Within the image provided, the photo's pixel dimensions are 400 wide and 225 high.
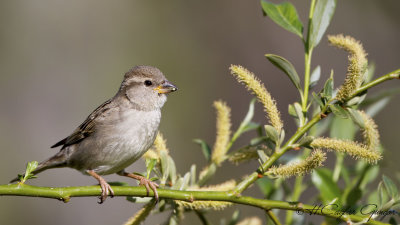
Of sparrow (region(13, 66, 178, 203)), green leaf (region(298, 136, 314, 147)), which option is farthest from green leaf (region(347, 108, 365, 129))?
sparrow (region(13, 66, 178, 203))

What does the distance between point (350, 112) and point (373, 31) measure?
603 cm

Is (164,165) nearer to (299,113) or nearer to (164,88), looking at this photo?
(299,113)

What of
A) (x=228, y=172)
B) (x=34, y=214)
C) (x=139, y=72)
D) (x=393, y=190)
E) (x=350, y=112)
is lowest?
(x=228, y=172)

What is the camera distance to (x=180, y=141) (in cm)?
806

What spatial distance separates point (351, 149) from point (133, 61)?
22.0ft

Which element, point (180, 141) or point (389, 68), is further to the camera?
point (180, 141)

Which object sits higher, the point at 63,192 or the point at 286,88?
the point at 63,192

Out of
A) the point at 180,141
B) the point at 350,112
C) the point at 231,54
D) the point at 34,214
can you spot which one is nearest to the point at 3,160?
the point at 34,214

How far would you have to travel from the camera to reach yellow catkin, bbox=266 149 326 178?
1.86 metres

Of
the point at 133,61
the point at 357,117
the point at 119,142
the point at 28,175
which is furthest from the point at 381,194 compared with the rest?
the point at 133,61

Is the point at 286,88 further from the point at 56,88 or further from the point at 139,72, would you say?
the point at 139,72

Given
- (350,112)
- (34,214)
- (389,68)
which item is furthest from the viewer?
(389,68)

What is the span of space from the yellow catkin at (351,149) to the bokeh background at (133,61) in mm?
4742

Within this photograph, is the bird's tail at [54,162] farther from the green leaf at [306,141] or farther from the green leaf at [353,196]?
the green leaf at [306,141]
